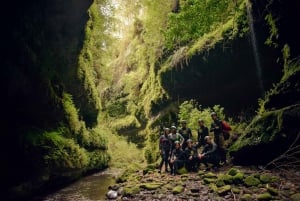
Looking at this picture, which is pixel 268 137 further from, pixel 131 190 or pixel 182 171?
pixel 131 190

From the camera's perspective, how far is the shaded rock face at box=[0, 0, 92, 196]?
413 inches

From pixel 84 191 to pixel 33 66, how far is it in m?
5.57

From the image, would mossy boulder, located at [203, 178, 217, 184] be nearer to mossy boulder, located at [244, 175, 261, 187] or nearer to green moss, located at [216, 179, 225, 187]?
green moss, located at [216, 179, 225, 187]

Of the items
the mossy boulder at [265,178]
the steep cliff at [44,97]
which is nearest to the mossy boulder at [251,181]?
the mossy boulder at [265,178]

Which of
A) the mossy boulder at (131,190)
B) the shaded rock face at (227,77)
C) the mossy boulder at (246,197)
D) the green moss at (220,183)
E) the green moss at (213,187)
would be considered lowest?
the mossy boulder at (246,197)

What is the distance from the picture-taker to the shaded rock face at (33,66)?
1048 cm

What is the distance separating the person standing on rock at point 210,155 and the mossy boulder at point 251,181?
230cm

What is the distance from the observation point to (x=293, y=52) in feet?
34.9

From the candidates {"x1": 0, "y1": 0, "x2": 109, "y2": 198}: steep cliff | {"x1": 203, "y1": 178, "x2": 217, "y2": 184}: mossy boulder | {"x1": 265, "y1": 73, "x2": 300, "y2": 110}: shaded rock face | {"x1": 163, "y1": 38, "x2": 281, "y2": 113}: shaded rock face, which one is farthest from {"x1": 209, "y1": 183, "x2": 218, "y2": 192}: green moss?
{"x1": 0, "y1": 0, "x2": 109, "y2": 198}: steep cliff

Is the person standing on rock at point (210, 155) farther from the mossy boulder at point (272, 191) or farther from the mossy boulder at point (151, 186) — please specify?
the mossy boulder at point (272, 191)

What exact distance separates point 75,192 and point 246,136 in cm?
682

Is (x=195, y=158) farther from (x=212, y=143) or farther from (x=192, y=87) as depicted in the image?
(x=192, y=87)

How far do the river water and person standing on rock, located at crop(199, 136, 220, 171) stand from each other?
386cm

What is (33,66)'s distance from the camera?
12.4 metres
